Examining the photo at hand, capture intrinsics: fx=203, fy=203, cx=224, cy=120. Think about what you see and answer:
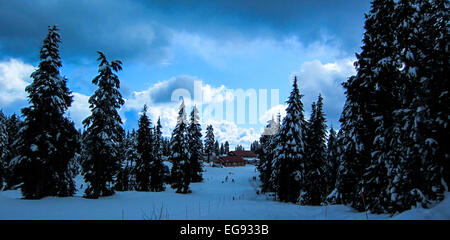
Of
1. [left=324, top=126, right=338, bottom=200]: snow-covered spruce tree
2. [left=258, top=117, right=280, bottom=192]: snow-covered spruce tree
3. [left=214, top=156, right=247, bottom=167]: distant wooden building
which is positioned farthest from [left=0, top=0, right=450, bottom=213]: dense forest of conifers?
[left=214, top=156, right=247, bottom=167]: distant wooden building

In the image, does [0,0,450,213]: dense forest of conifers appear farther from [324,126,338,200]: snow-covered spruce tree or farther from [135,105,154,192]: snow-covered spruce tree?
[135,105,154,192]: snow-covered spruce tree

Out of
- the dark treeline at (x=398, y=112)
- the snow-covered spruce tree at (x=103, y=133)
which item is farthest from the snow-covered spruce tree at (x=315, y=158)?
the snow-covered spruce tree at (x=103, y=133)

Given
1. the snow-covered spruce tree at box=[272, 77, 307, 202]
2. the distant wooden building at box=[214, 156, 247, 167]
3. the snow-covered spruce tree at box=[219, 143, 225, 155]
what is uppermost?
the snow-covered spruce tree at box=[272, 77, 307, 202]

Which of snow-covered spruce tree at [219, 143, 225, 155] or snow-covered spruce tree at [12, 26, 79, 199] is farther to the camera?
snow-covered spruce tree at [219, 143, 225, 155]

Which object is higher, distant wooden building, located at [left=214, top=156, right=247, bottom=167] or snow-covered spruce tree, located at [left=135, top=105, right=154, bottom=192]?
snow-covered spruce tree, located at [left=135, top=105, right=154, bottom=192]

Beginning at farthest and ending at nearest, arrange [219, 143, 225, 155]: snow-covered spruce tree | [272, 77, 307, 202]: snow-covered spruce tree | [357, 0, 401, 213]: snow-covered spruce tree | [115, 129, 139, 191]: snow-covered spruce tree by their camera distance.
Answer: [219, 143, 225, 155]: snow-covered spruce tree → [115, 129, 139, 191]: snow-covered spruce tree → [272, 77, 307, 202]: snow-covered spruce tree → [357, 0, 401, 213]: snow-covered spruce tree

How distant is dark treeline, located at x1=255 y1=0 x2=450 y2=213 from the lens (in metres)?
7.62

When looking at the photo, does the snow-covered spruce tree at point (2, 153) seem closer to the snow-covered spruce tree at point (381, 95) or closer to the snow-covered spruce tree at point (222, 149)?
the snow-covered spruce tree at point (381, 95)

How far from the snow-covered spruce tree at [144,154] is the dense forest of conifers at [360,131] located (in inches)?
476

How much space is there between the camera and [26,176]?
1705 cm

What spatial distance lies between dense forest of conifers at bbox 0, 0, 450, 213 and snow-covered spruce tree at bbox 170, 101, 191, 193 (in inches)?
457

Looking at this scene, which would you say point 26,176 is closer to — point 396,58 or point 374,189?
point 374,189

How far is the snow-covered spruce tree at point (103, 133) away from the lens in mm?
19516

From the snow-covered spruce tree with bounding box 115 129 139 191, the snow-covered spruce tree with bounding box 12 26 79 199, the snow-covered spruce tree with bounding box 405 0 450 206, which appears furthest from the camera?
the snow-covered spruce tree with bounding box 115 129 139 191
